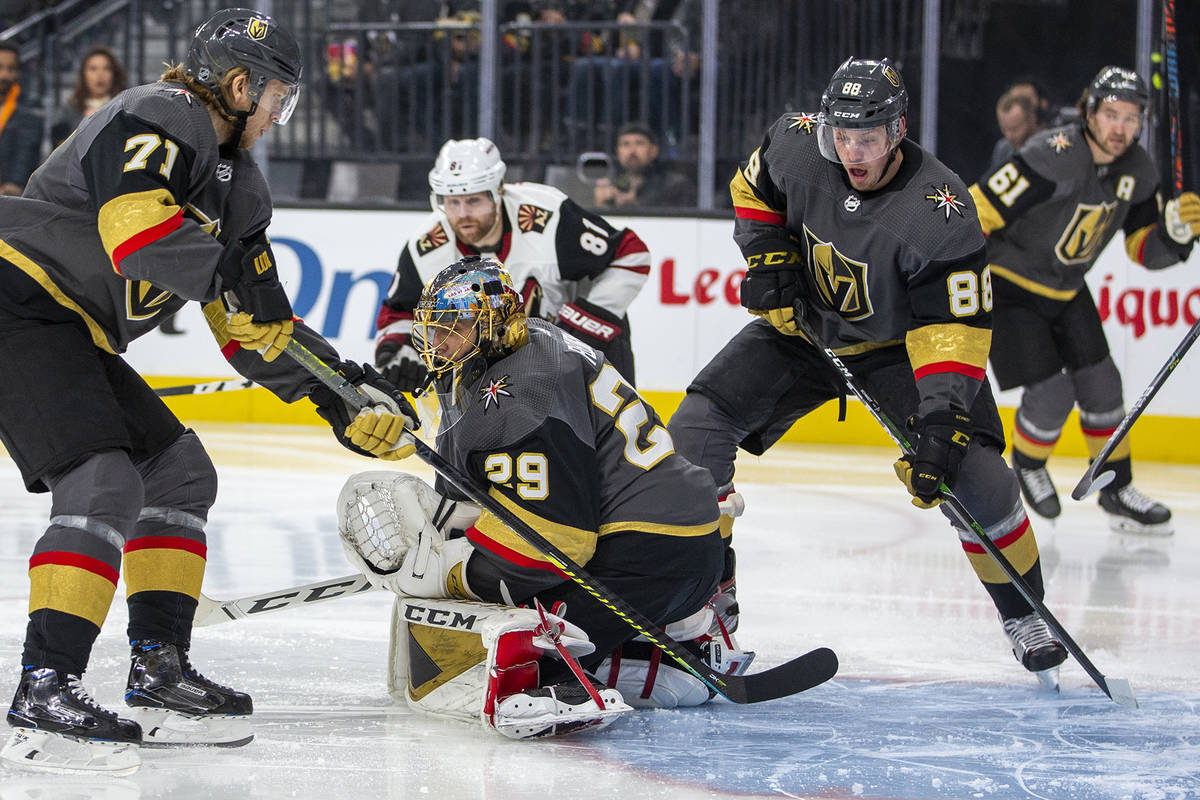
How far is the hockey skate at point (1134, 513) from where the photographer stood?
5.02 metres

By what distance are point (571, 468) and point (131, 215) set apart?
0.82 m

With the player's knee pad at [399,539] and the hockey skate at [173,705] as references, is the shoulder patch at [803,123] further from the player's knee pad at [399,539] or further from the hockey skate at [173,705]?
the hockey skate at [173,705]

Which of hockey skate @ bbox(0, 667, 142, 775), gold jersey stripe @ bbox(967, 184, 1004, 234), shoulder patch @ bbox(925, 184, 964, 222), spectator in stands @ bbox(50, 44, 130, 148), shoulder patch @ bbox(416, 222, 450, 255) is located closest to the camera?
hockey skate @ bbox(0, 667, 142, 775)

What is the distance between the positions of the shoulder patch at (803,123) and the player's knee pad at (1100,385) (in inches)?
84.4

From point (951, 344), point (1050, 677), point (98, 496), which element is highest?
point (951, 344)

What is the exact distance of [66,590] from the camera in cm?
233

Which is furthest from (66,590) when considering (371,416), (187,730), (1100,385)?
(1100,385)

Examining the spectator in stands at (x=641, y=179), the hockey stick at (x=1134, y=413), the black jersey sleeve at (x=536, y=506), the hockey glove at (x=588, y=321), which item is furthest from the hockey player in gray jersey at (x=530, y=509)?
the spectator in stands at (x=641, y=179)

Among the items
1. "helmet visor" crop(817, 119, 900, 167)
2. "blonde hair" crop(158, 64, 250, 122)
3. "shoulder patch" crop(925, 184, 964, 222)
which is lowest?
"shoulder patch" crop(925, 184, 964, 222)

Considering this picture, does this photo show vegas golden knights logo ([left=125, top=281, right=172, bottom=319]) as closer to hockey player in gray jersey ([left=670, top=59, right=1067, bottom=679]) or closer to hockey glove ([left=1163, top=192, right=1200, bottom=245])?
hockey player in gray jersey ([left=670, top=59, right=1067, bottom=679])

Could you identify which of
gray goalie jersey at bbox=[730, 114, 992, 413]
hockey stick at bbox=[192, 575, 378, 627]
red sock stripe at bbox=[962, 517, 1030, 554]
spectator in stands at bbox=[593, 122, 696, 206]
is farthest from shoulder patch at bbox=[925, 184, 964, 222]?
spectator in stands at bbox=[593, 122, 696, 206]

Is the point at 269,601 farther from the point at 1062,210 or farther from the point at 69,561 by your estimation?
the point at 1062,210

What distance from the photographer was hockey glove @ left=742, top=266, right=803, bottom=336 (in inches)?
128

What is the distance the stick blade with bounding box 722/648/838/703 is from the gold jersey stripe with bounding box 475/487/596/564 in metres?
0.39
